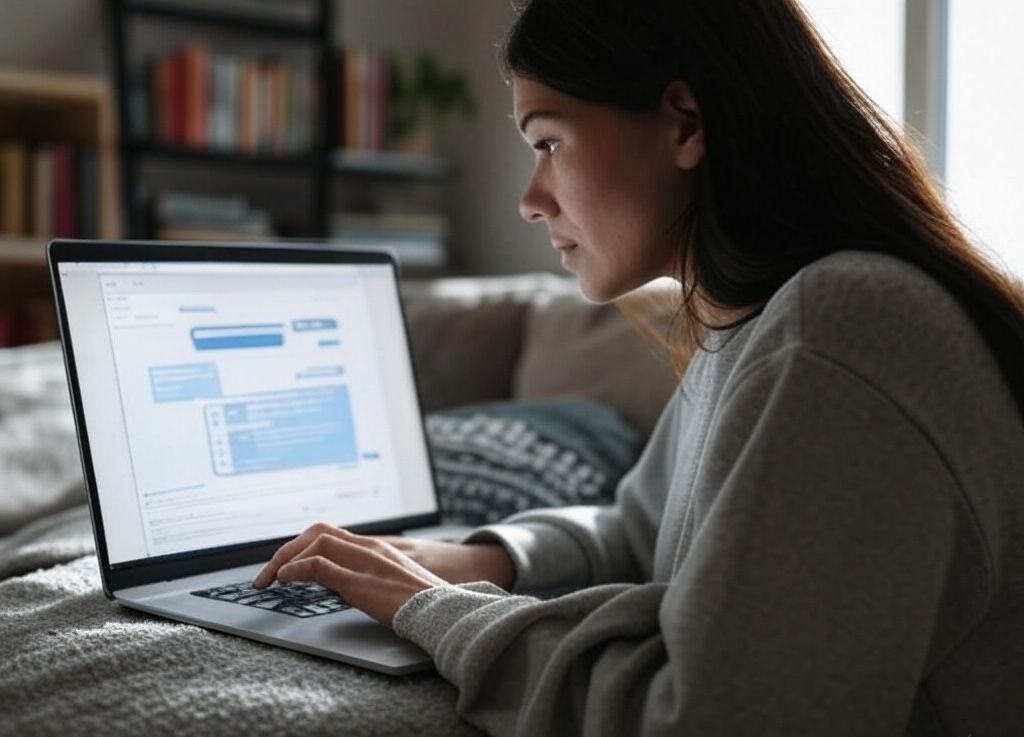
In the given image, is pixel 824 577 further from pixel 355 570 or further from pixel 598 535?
pixel 598 535

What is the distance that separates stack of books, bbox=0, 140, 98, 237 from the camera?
3.10 metres

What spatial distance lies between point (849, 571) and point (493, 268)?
325 cm

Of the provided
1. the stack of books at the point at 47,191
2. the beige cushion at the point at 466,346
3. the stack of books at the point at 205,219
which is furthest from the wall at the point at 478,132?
the beige cushion at the point at 466,346

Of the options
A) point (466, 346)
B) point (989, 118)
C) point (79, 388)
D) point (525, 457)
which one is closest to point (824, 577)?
point (79, 388)

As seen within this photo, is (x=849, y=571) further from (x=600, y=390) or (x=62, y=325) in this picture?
(x=600, y=390)

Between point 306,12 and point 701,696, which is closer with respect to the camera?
point 701,696

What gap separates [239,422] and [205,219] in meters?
2.35

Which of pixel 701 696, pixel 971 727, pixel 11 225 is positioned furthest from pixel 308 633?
pixel 11 225

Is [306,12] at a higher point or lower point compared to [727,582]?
higher

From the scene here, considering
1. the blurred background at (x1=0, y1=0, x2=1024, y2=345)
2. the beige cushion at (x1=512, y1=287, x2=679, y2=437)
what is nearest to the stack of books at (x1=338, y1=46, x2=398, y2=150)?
the blurred background at (x1=0, y1=0, x2=1024, y2=345)

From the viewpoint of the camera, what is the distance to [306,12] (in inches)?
143

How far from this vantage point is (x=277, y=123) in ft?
11.5

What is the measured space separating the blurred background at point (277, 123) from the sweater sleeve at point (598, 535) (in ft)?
4.83

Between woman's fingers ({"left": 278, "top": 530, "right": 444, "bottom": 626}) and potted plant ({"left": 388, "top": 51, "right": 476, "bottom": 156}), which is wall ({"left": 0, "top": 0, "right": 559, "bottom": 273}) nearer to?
potted plant ({"left": 388, "top": 51, "right": 476, "bottom": 156})
